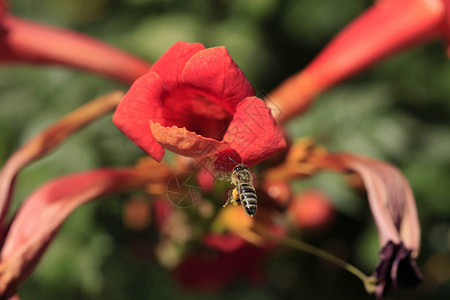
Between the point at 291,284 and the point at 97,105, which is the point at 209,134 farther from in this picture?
the point at 291,284

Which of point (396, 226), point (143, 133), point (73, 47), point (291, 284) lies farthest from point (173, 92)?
point (291, 284)

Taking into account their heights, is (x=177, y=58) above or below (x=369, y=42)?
above

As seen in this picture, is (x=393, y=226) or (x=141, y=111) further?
(x=393, y=226)

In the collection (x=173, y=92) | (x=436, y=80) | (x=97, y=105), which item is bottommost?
(x=436, y=80)

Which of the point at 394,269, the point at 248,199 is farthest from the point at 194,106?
the point at 394,269

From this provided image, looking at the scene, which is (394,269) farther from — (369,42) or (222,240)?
(369,42)

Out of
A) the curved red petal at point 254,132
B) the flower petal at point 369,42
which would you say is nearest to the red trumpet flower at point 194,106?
the curved red petal at point 254,132

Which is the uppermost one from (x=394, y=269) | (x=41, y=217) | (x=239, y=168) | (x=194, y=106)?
(x=194, y=106)
